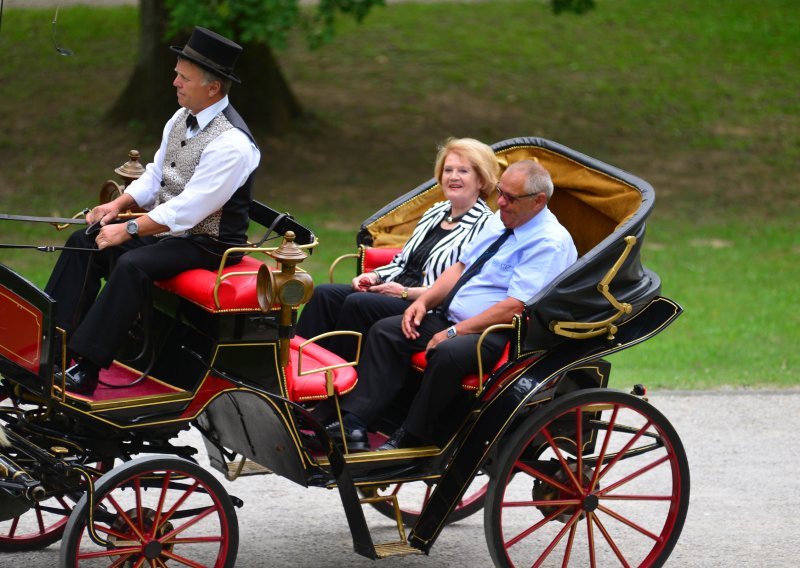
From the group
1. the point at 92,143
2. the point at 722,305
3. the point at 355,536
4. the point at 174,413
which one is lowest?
the point at 92,143

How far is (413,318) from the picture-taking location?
4.61m

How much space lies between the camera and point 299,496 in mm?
5438

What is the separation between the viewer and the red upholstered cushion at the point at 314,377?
13.8 feet

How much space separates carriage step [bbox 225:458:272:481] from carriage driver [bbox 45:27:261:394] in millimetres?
763

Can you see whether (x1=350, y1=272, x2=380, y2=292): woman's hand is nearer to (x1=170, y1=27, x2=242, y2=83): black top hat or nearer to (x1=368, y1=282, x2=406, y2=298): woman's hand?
(x1=368, y1=282, x2=406, y2=298): woman's hand

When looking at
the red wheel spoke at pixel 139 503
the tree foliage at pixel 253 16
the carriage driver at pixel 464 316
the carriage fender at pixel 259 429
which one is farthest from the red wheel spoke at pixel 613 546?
the tree foliage at pixel 253 16

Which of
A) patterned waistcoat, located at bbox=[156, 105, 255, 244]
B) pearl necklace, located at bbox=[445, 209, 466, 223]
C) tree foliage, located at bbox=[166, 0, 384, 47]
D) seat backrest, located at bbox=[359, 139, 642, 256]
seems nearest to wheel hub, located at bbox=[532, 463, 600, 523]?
seat backrest, located at bbox=[359, 139, 642, 256]

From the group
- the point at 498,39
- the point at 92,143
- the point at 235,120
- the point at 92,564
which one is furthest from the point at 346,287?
the point at 498,39

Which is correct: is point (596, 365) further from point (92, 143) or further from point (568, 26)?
point (568, 26)

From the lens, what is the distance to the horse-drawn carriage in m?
3.86

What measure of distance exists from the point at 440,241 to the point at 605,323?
93 centimetres

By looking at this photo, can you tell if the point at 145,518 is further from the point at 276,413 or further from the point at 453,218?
the point at 453,218

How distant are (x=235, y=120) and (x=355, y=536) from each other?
1.53 meters

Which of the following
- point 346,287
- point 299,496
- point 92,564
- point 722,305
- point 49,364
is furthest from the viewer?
point 722,305
